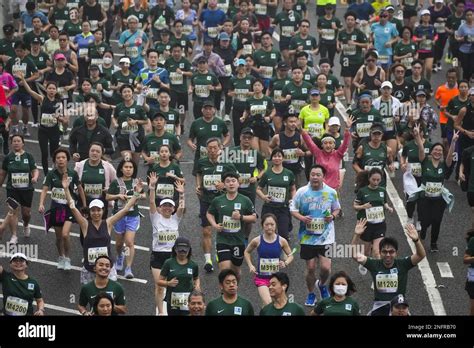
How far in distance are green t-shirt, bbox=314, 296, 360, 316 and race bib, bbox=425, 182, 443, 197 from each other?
17.0 ft

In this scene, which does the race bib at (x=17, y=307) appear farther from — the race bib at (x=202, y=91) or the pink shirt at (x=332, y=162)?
the race bib at (x=202, y=91)

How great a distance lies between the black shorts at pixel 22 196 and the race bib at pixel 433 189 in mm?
6197

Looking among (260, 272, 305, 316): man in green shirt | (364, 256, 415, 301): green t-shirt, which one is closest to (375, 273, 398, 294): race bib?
(364, 256, 415, 301): green t-shirt

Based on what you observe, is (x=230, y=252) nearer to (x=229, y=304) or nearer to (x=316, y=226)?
(x=316, y=226)

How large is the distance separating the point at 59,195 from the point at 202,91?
5.90 meters

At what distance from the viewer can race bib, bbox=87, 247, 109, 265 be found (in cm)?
1769

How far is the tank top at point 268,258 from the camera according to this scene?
56.7 ft

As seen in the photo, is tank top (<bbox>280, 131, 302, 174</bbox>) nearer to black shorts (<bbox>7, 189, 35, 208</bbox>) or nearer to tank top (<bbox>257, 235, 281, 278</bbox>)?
tank top (<bbox>257, 235, 281, 278</bbox>)

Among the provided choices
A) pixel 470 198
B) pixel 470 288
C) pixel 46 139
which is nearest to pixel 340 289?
pixel 470 288

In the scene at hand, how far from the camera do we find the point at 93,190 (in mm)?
19688

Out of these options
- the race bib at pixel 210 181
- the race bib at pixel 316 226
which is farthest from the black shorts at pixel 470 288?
the race bib at pixel 210 181
